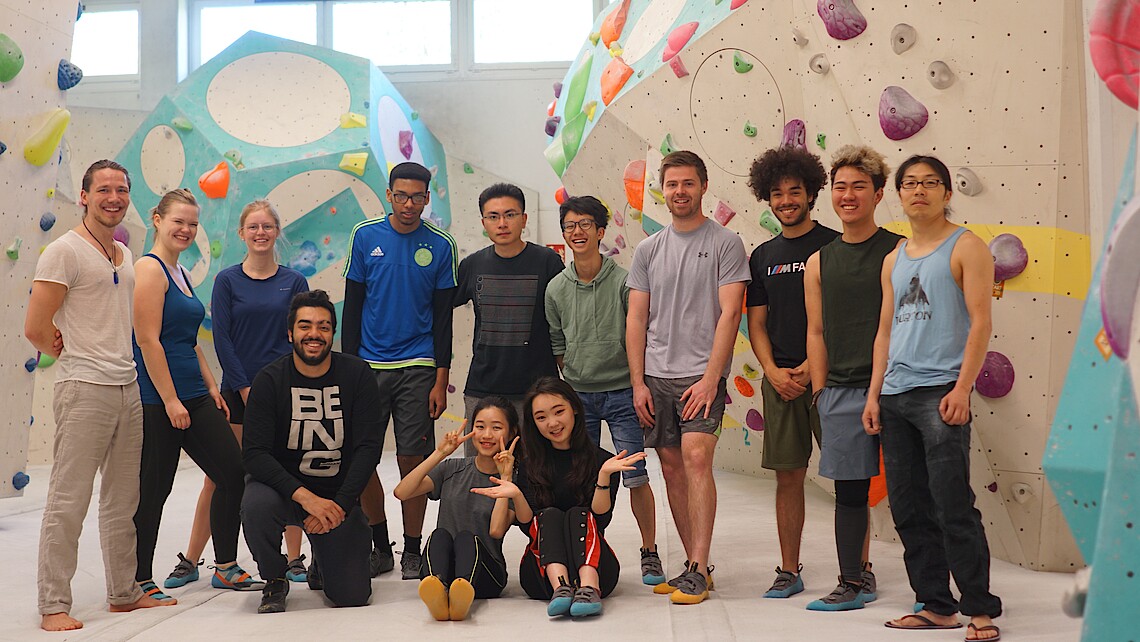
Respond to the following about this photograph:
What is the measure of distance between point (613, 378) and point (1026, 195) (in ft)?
5.52

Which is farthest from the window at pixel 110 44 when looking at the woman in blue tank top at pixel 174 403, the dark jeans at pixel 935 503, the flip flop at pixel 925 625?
the flip flop at pixel 925 625

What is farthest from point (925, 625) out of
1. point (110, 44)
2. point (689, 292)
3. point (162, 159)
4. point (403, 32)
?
point (110, 44)

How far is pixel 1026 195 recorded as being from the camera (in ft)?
12.4

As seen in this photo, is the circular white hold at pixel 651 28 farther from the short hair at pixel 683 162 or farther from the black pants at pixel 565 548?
the black pants at pixel 565 548

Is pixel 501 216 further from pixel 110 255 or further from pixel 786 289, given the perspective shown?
pixel 110 255

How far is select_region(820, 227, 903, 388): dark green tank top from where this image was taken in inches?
134

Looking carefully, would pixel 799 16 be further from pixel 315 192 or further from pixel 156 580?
pixel 315 192

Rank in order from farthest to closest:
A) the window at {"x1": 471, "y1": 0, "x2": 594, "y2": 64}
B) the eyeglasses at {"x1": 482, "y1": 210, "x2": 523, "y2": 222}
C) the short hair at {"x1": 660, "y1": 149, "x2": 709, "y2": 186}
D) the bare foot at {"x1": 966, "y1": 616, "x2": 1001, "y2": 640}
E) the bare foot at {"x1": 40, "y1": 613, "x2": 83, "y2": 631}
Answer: the window at {"x1": 471, "y1": 0, "x2": 594, "y2": 64} < the eyeglasses at {"x1": 482, "y1": 210, "x2": 523, "y2": 222} < the short hair at {"x1": 660, "y1": 149, "x2": 709, "y2": 186} < the bare foot at {"x1": 40, "y1": 613, "x2": 83, "y2": 631} < the bare foot at {"x1": 966, "y1": 616, "x2": 1001, "y2": 640}

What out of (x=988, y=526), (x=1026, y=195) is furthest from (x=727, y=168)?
(x=988, y=526)

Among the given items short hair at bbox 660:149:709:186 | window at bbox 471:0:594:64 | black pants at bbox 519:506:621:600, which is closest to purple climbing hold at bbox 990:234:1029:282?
short hair at bbox 660:149:709:186

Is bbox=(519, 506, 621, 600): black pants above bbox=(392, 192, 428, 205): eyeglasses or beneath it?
beneath

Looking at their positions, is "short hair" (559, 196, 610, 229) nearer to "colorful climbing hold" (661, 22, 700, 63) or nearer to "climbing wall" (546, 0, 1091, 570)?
"climbing wall" (546, 0, 1091, 570)

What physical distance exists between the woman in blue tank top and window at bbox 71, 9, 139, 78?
6.87 m

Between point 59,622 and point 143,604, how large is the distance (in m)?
0.31
